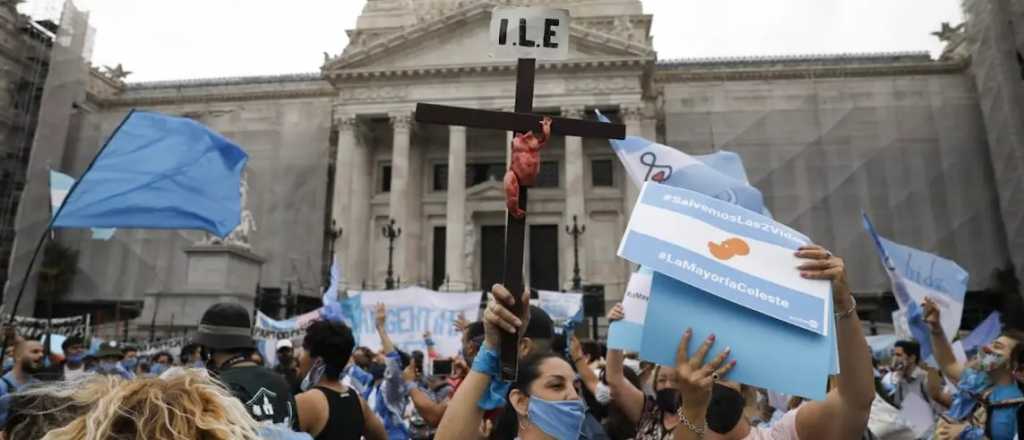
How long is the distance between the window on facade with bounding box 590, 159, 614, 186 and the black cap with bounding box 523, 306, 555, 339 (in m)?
32.1

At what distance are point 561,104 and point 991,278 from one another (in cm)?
1957

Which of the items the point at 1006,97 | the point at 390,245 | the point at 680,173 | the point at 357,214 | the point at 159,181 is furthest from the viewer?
the point at 357,214

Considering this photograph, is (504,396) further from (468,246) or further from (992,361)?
(468,246)

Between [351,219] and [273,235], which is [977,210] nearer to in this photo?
[351,219]

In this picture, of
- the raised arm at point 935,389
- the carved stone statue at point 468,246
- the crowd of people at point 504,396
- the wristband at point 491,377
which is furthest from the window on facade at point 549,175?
the wristband at point 491,377

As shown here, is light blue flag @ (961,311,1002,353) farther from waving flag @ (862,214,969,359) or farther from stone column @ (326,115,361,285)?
stone column @ (326,115,361,285)

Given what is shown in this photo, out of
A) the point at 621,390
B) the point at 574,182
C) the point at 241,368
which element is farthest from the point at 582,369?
the point at 574,182

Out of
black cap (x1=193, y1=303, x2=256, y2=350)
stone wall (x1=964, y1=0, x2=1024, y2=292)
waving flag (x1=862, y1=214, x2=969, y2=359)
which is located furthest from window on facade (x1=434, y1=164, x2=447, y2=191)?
black cap (x1=193, y1=303, x2=256, y2=350)

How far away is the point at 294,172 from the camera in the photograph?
1417 inches

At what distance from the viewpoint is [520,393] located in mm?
3188

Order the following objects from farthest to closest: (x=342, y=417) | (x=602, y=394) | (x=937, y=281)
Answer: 1. (x=937, y=281)
2. (x=602, y=394)
3. (x=342, y=417)

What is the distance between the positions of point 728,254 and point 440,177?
1389 inches

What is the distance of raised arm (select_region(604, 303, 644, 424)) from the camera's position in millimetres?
4406

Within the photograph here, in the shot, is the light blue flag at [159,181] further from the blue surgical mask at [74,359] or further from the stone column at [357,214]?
the stone column at [357,214]
